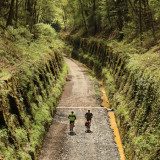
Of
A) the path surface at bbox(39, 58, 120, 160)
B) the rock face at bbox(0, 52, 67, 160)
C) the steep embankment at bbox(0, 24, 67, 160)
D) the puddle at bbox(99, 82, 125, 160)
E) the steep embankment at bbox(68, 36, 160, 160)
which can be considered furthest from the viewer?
the puddle at bbox(99, 82, 125, 160)

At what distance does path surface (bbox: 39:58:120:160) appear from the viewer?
14.1m

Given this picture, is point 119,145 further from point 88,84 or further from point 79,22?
point 79,22

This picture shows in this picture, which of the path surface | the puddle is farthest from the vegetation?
the path surface

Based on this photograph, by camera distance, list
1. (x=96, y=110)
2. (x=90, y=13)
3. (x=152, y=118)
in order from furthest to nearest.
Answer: (x=90, y=13) < (x=96, y=110) < (x=152, y=118)

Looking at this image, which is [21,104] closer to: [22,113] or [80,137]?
[22,113]

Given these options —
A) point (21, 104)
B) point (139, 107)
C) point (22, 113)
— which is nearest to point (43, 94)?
point (21, 104)

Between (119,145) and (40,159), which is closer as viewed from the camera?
(40,159)

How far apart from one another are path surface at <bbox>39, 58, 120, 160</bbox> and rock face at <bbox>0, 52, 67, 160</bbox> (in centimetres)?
107

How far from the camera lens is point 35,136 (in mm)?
13570

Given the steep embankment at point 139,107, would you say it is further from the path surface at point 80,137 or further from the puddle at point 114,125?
the path surface at point 80,137

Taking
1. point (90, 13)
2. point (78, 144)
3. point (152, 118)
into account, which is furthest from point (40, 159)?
point (90, 13)

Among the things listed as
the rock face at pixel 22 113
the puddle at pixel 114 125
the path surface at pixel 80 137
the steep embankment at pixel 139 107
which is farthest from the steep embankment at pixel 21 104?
the steep embankment at pixel 139 107

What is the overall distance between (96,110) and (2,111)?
1274 centimetres

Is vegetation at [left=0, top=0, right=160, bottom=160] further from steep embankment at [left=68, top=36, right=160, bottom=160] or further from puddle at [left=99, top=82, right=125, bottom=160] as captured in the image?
puddle at [left=99, top=82, right=125, bottom=160]
